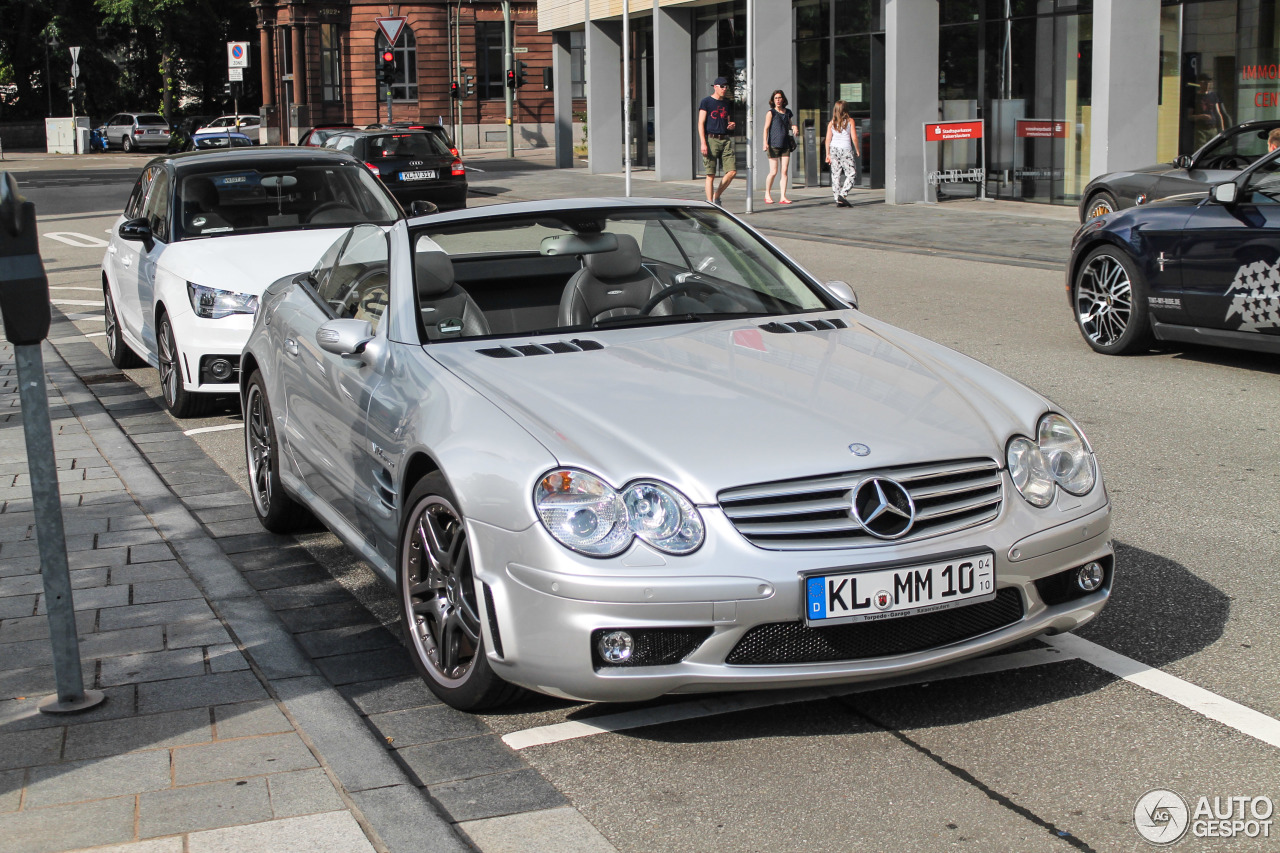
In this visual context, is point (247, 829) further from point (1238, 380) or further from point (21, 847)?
point (1238, 380)

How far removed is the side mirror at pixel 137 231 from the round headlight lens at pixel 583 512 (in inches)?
261

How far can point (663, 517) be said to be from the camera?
11.9 ft

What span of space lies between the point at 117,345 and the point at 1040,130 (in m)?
16.6

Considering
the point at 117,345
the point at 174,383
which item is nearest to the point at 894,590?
the point at 174,383

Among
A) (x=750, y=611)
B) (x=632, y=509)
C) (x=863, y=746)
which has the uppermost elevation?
(x=632, y=509)

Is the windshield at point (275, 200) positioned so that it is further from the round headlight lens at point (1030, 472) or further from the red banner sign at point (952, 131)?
the red banner sign at point (952, 131)

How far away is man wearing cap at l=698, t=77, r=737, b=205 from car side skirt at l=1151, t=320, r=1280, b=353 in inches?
532

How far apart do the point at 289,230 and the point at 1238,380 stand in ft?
20.0

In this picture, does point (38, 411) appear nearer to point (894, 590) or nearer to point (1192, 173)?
point (894, 590)

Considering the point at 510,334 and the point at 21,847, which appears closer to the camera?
the point at 21,847

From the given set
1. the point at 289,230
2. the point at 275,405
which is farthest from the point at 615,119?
the point at 275,405

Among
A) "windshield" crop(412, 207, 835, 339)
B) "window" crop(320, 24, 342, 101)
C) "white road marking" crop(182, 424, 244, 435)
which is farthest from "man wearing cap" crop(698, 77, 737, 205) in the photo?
"window" crop(320, 24, 342, 101)

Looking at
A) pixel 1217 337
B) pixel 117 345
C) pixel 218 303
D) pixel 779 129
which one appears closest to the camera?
pixel 218 303

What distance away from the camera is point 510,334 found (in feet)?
16.0
